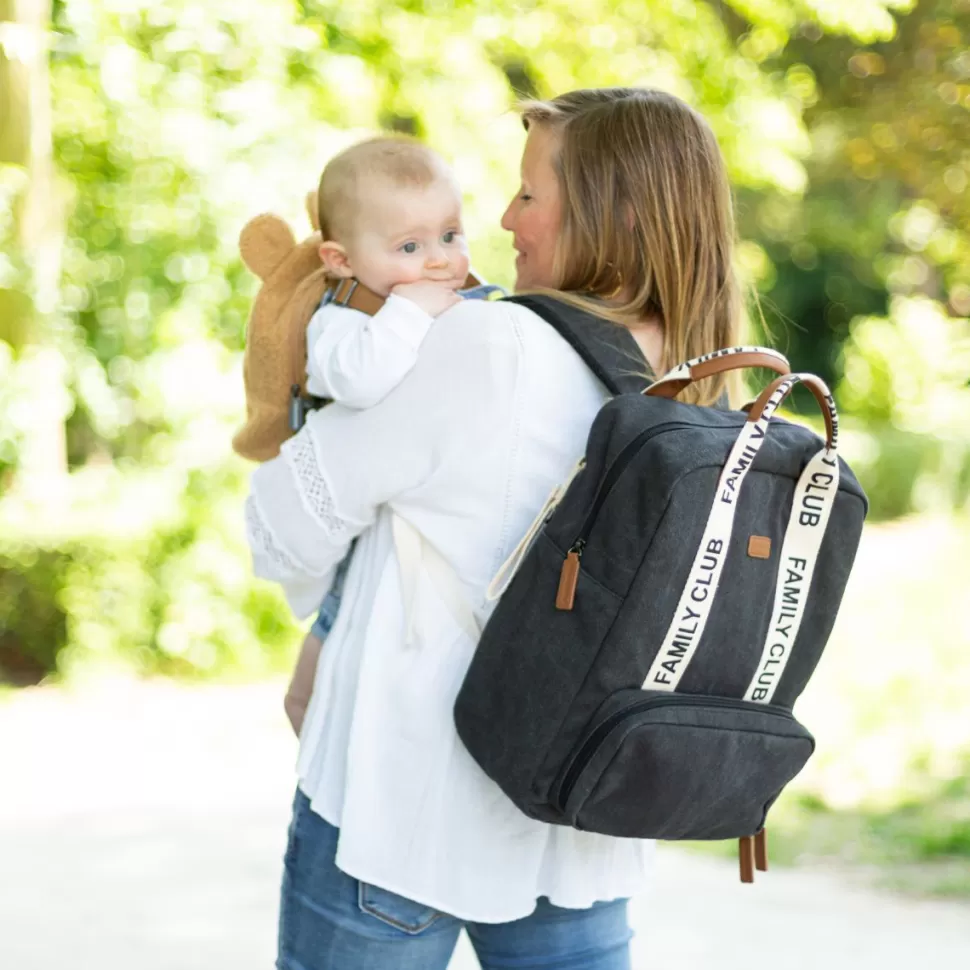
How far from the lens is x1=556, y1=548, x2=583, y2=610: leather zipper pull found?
1389 mm

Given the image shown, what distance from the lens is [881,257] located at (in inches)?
657

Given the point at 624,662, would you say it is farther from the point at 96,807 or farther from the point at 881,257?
the point at 881,257

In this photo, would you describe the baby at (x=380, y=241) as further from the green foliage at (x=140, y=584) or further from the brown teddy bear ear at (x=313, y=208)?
the green foliage at (x=140, y=584)

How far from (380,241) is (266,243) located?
0.23m

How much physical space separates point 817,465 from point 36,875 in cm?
326

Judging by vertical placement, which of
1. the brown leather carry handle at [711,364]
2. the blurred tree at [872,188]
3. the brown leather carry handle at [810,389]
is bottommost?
the brown leather carry handle at [810,389]

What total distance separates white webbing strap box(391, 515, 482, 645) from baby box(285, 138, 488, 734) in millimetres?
188

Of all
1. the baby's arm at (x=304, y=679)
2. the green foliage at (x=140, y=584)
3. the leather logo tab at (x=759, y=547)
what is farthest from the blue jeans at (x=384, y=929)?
the green foliage at (x=140, y=584)

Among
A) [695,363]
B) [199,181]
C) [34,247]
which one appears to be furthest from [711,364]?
[34,247]

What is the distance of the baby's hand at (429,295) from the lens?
1.64 meters

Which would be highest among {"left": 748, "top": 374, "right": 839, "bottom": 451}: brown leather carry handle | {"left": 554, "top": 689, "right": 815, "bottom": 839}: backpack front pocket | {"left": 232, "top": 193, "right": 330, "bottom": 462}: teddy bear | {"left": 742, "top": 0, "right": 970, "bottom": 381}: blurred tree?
{"left": 742, "top": 0, "right": 970, "bottom": 381}: blurred tree

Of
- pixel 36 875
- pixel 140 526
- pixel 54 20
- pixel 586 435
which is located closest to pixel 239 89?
pixel 54 20

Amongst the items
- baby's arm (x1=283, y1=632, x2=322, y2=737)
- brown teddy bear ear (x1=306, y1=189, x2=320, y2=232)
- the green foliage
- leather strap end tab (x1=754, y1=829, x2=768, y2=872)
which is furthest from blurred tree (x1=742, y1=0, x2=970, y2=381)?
baby's arm (x1=283, y1=632, x2=322, y2=737)

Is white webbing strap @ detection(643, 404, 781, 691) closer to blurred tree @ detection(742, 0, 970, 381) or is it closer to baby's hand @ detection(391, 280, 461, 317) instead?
baby's hand @ detection(391, 280, 461, 317)
